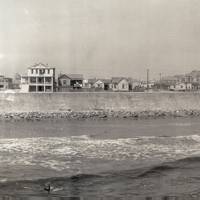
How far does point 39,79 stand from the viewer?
243 feet

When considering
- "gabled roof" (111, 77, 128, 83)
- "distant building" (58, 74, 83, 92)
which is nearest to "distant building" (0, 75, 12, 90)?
"distant building" (58, 74, 83, 92)

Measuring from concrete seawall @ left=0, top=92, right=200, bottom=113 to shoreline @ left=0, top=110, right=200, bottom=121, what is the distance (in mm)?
2559

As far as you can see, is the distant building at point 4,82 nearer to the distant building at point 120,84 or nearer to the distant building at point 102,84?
the distant building at point 102,84

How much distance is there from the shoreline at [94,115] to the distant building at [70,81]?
30.0 metres

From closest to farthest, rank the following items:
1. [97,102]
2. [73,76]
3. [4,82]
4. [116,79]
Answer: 1. [97,102]
2. [73,76]
3. [116,79]
4. [4,82]

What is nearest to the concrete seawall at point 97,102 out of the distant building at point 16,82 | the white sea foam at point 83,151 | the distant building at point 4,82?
the white sea foam at point 83,151

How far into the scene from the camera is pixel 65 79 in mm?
80812

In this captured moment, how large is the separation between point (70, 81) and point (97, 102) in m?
30.0

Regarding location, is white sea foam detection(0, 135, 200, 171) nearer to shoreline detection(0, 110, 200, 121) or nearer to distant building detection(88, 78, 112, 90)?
shoreline detection(0, 110, 200, 121)

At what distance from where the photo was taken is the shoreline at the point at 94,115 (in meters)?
42.8

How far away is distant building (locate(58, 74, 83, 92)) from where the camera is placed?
262 feet

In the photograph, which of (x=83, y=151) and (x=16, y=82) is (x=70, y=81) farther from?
(x=83, y=151)

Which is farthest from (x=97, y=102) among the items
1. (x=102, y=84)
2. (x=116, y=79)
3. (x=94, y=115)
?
(x=102, y=84)

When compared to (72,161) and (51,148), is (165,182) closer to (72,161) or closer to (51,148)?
(72,161)
